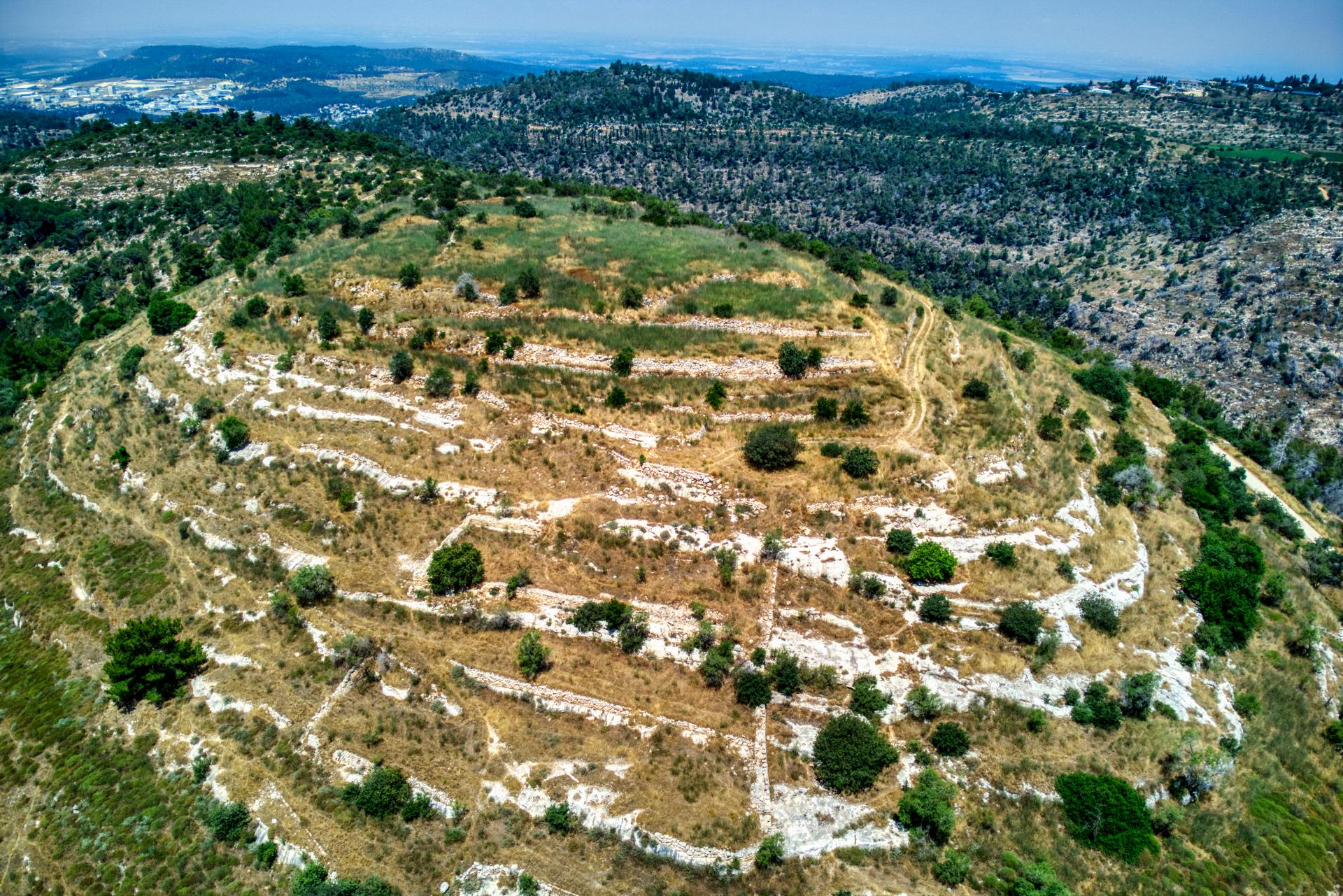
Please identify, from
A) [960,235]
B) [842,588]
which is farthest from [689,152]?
[842,588]

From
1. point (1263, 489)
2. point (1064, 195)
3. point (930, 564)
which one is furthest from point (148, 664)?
point (1064, 195)

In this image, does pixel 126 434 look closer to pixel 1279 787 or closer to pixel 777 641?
pixel 777 641

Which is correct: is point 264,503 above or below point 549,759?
above

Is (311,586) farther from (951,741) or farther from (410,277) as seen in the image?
(951,741)

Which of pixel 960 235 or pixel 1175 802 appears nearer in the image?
pixel 1175 802

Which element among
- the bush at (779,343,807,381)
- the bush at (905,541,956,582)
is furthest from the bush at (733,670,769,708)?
the bush at (779,343,807,381)

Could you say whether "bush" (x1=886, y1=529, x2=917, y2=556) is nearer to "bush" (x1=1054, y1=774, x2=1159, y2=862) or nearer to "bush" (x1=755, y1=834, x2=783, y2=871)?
"bush" (x1=1054, y1=774, x2=1159, y2=862)

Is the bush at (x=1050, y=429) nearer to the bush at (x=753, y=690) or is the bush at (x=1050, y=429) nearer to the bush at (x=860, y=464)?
the bush at (x=860, y=464)
